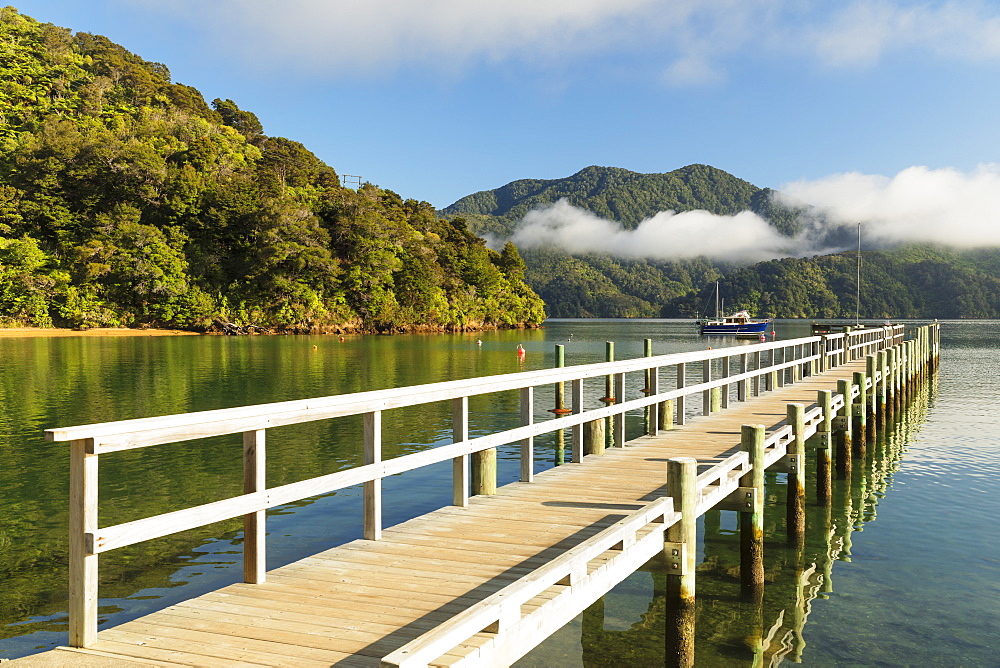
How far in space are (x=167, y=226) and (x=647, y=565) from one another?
93.1 m

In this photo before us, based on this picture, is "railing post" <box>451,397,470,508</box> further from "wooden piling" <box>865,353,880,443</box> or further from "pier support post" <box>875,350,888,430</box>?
"pier support post" <box>875,350,888,430</box>

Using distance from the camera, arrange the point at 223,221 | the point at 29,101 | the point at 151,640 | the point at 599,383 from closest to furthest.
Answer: the point at 151,640 < the point at 599,383 < the point at 223,221 < the point at 29,101

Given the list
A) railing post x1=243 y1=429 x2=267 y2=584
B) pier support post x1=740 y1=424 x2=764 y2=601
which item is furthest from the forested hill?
railing post x1=243 y1=429 x2=267 y2=584

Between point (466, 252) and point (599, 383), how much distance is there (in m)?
85.4

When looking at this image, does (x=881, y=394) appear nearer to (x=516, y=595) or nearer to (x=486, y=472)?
(x=486, y=472)

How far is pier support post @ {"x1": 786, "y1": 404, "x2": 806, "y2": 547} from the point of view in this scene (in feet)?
38.0

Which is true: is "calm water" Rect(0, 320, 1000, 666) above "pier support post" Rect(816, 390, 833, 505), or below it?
below

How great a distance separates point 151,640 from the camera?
14.3 ft

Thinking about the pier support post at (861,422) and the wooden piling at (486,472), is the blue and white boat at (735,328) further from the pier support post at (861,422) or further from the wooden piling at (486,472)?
the wooden piling at (486,472)

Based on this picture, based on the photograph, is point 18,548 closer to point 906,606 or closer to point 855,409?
point 906,606

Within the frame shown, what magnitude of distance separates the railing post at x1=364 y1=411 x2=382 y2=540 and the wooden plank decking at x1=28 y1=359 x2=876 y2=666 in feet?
0.49

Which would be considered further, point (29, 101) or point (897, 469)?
point (29, 101)

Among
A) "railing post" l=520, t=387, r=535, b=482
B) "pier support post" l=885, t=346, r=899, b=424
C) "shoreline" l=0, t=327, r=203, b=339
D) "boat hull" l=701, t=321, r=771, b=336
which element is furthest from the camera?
"boat hull" l=701, t=321, r=771, b=336

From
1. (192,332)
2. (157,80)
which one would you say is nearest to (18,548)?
(192,332)
